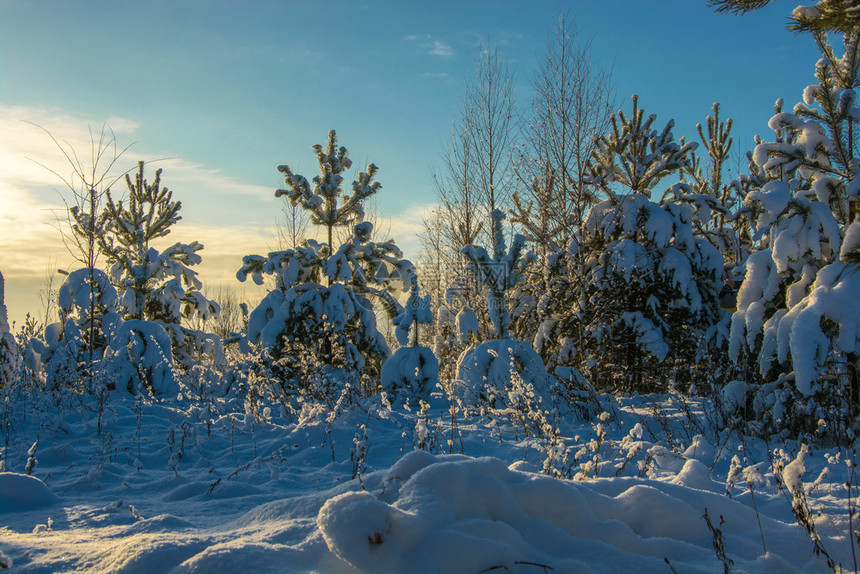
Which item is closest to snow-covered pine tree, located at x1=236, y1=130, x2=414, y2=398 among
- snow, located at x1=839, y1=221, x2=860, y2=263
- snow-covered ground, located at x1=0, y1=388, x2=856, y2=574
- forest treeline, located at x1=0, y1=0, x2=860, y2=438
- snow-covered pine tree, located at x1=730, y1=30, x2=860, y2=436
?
forest treeline, located at x1=0, y1=0, x2=860, y2=438

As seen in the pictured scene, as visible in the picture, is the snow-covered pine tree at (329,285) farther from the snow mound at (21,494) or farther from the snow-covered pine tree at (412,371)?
the snow mound at (21,494)

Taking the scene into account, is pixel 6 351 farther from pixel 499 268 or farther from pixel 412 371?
pixel 499 268

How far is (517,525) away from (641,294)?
24.2 ft

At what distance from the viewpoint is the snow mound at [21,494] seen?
2676 mm

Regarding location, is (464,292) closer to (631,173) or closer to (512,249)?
(631,173)

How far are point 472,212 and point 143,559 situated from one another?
18.4 m

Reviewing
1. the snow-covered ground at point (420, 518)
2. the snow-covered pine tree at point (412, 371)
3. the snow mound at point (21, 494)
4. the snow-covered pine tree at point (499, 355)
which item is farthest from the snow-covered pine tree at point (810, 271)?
the snow mound at point (21, 494)

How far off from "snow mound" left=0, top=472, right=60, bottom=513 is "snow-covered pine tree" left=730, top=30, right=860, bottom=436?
4.92 meters

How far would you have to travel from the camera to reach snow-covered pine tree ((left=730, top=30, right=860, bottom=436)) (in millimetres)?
3842

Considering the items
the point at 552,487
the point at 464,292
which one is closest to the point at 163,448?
the point at 552,487

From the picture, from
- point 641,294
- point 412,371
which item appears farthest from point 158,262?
point 641,294

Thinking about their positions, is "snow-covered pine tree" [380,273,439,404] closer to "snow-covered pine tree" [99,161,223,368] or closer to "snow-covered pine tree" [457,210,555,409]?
"snow-covered pine tree" [457,210,555,409]

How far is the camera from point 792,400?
4484 millimetres

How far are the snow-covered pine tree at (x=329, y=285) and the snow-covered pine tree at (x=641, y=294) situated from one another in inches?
122
